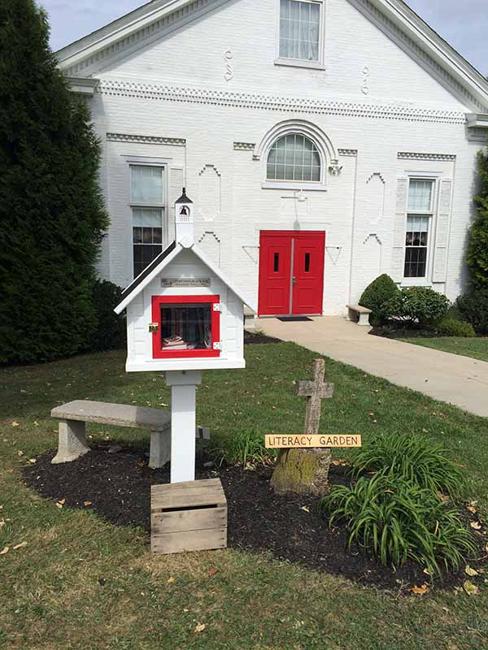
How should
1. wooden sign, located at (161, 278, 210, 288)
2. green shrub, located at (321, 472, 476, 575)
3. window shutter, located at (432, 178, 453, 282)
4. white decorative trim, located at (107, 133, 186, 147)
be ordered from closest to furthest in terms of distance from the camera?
1. green shrub, located at (321, 472, 476, 575)
2. wooden sign, located at (161, 278, 210, 288)
3. white decorative trim, located at (107, 133, 186, 147)
4. window shutter, located at (432, 178, 453, 282)

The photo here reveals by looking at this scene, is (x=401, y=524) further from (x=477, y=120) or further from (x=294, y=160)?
(x=477, y=120)

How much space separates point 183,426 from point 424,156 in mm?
13449

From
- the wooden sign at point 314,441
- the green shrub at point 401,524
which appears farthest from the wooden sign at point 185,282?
the green shrub at point 401,524

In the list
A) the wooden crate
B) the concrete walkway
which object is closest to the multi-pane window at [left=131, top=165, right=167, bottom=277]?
the concrete walkway

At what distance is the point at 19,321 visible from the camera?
411 inches

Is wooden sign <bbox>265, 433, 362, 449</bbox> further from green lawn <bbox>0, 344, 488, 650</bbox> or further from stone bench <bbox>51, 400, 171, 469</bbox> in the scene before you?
stone bench <bbox>51, 400, 171, 469</bbox>

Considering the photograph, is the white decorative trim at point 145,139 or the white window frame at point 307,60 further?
the white window frame at point 307,60

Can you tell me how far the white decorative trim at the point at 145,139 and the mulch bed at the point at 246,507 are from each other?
9.50 meters

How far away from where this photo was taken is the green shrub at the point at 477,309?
48.2 ft

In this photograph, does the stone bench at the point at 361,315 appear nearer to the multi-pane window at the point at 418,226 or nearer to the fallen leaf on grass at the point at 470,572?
the multi-pane window at the point at 418,226

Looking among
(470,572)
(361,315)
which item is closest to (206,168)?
(361,315)

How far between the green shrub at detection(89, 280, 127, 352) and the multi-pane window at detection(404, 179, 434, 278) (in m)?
8.41

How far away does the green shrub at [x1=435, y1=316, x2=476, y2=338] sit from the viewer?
13.9 metres

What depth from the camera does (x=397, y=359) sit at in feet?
34.5
